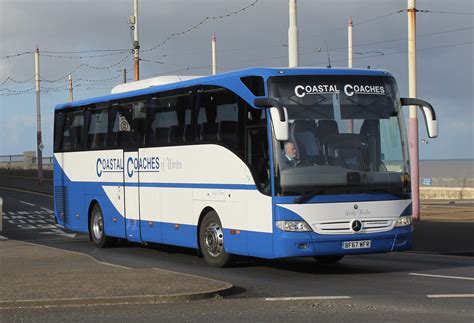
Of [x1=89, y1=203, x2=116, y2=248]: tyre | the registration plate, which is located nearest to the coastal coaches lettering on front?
the registration plate

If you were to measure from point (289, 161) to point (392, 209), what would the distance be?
6.58ft

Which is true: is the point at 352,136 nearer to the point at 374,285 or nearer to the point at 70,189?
the point at 374,285

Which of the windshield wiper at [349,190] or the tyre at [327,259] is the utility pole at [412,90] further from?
the windshield wiper at [349,190]

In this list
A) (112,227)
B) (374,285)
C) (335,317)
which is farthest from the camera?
(112,227)

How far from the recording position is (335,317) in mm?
9328

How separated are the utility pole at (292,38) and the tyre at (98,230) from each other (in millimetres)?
7071

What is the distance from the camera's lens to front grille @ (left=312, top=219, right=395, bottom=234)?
12875 mm

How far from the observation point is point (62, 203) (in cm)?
2195

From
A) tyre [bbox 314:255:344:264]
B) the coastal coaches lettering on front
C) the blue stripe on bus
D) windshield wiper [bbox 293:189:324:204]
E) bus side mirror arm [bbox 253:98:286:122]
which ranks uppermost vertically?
the coastal coaches lettering on front

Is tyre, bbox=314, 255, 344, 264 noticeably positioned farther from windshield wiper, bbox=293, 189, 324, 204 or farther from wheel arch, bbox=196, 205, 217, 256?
windshield wiper, bbox=293, 189, 324, 204

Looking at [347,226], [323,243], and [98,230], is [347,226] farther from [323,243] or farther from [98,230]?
[98,230]

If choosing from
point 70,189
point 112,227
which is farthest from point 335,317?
point 70,189

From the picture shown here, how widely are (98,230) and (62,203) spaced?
8.36 ft

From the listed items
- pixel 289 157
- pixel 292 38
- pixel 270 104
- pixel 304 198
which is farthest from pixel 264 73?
pixel 292 38
